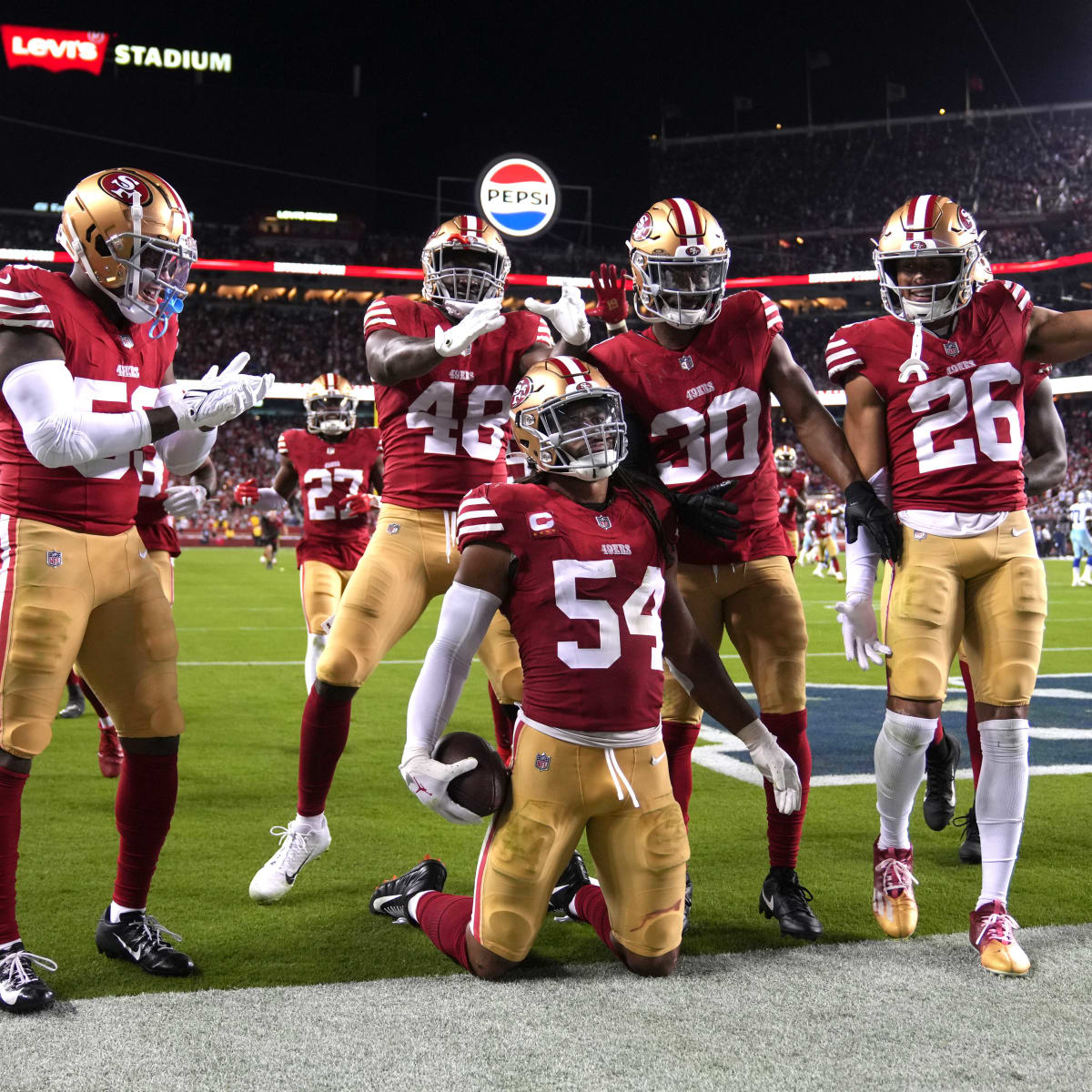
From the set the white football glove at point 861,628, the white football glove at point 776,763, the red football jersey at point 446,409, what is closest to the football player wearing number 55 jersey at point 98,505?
the red football jersey at point 446,409

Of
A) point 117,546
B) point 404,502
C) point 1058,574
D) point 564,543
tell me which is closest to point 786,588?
point 564,543

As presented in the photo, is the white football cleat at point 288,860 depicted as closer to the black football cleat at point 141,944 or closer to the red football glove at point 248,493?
the black football cleat at point 141,944

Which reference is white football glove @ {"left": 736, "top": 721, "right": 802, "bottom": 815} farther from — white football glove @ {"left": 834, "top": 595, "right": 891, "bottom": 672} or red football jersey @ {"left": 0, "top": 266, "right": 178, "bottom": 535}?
red football jersey @ {"left": 0, "top": 266, "right": 178, "bottom": 535}

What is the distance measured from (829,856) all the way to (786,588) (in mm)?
1137

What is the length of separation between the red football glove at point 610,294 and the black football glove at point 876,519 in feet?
3.04

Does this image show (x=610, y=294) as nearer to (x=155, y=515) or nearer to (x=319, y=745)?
(x=319, y=745)

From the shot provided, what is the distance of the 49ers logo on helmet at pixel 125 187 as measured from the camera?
127 inches

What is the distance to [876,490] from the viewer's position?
12.6 feet

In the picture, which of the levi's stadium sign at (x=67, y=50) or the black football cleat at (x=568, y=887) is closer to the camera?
the black football cleat at (x=568, y=887)

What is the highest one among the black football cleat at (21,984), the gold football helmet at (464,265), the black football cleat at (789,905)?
the gold football helmet at (464,265)

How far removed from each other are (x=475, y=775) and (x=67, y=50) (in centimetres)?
4231

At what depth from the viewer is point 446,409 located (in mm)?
4254

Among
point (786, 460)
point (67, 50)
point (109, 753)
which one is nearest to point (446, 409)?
point (109, 753)

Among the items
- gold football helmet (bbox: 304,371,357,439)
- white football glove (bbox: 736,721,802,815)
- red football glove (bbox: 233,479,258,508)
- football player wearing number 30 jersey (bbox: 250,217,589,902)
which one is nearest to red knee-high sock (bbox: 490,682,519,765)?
football player wearing number 30 jersey (bbox: 250,217,589,902)
